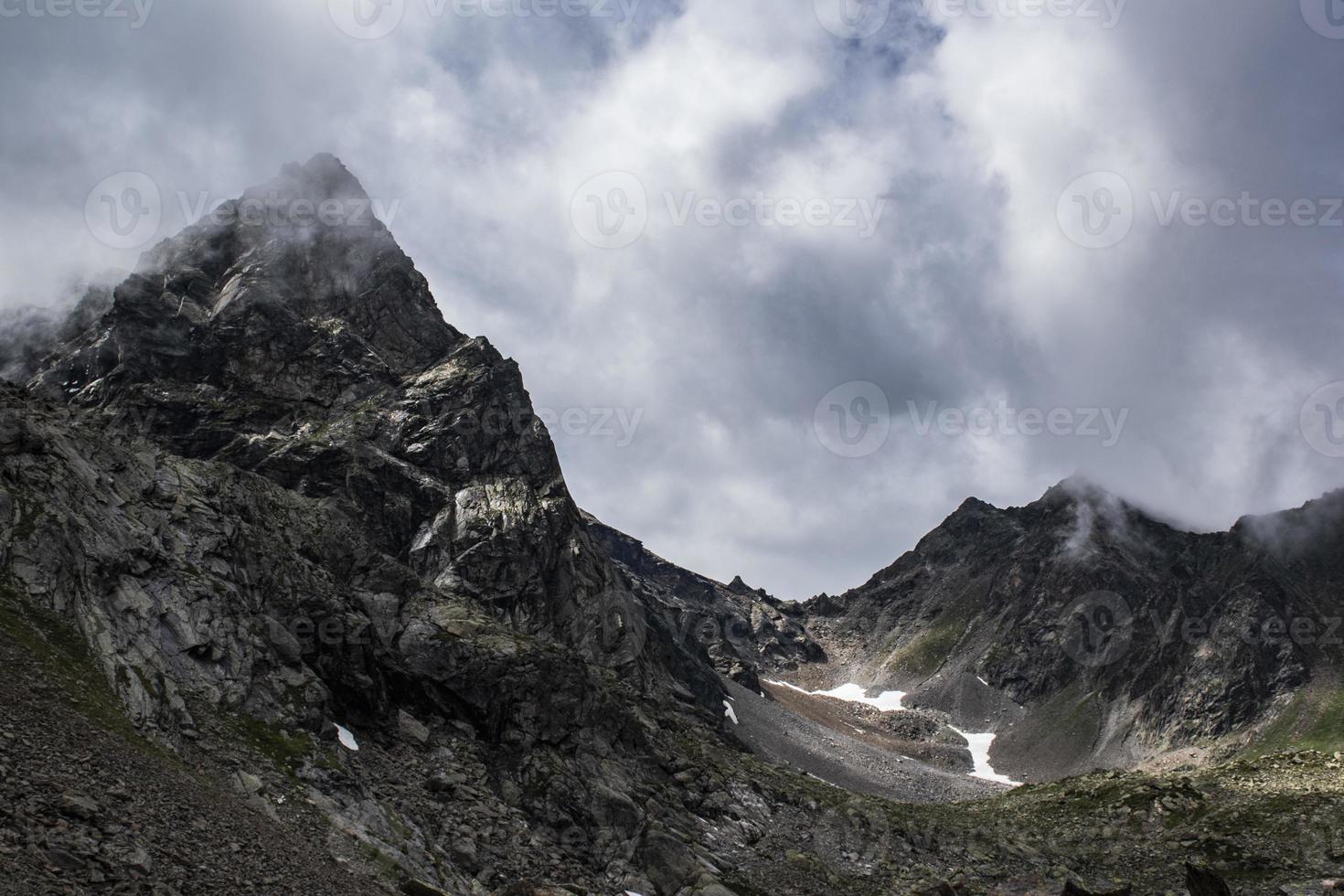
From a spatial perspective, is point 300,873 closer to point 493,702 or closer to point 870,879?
point 493,702

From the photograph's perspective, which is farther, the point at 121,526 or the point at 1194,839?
the point at 1194,839

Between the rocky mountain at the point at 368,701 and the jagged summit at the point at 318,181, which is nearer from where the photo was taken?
the rocky mountain at the point at 368,701

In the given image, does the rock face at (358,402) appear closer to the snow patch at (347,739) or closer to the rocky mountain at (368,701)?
the rocky mountain at (368,701)

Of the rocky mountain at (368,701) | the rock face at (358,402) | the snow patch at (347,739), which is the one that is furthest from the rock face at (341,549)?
the snow patch at (347,739)

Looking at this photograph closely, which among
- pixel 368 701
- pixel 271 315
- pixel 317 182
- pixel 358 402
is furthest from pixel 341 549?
pixel 317 182

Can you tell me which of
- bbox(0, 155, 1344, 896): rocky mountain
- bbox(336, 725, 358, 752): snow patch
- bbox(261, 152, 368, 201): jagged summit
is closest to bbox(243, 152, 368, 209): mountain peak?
bbox(261, 152, 368, 201): jagged summit

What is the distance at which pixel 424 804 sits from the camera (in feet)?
160

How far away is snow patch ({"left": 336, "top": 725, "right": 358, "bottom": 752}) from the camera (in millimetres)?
51500

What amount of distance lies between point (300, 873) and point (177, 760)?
10.5 metres

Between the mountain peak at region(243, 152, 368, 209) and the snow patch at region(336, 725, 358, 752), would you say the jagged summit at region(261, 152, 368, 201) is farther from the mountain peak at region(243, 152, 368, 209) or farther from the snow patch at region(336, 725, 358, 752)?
the snow patch at region(336, 725, 358, 752)

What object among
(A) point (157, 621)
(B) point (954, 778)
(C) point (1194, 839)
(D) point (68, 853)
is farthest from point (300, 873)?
(B) point (954, 778)

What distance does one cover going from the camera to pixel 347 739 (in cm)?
5250

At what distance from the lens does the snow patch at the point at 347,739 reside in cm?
5150

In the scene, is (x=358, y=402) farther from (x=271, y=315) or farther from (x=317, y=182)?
(x=317, y=182)
